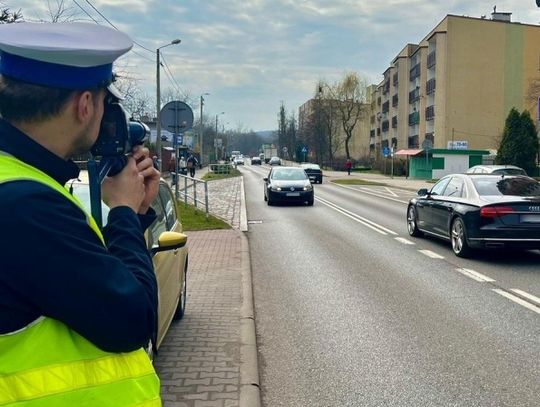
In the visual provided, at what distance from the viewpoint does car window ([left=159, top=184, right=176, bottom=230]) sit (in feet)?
18.9

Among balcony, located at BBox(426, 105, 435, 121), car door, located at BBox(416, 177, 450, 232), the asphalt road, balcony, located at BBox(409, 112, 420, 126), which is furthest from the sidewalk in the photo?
balcony, located at BBox(409, 112, 420, 126)

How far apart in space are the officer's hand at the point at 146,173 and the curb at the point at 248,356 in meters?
2.50

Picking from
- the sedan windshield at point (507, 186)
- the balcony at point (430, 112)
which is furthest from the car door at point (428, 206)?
the balcony at point (430, 112)

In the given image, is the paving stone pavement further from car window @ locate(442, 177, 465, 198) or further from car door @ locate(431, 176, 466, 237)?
car window @ locate(442, 177, 465, 198)

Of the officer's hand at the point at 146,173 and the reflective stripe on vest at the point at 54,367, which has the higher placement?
the officer's hand at the point at 146,173

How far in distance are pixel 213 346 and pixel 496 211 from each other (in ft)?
20.0

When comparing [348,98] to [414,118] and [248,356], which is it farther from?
[248,356]

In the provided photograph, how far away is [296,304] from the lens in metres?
7.13

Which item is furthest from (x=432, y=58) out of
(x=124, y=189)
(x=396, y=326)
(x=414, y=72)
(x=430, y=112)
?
(x=124, y=189)

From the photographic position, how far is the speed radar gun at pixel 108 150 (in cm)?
171

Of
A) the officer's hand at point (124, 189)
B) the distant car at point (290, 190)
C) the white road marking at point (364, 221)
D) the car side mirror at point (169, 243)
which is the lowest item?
the white road marking at point (364, 221)

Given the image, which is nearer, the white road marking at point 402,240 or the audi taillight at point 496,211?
the audi taillight at point 496,211

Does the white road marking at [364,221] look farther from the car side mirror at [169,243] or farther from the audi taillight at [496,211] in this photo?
the car side mirror at [169,243]

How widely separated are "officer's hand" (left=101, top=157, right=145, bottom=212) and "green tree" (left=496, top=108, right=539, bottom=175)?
146 ft
